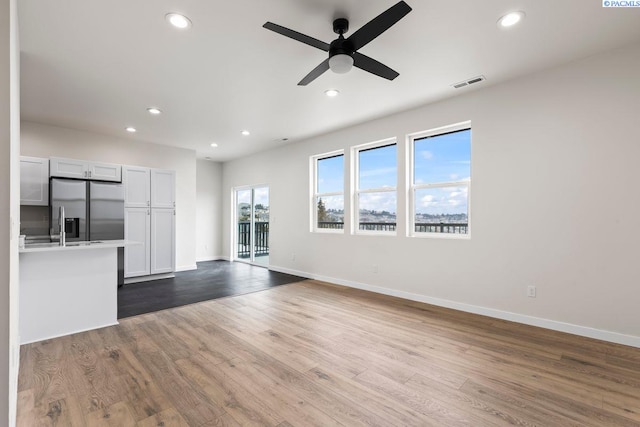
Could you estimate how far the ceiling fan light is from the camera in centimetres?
233

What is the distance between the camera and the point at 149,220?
5.76 metres

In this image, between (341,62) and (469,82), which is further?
(469,82)

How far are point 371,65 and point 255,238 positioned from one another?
5996mm

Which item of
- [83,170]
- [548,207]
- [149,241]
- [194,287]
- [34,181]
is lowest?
[194,287]

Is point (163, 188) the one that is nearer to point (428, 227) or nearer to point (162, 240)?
point (162, 240)

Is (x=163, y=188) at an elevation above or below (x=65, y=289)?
above

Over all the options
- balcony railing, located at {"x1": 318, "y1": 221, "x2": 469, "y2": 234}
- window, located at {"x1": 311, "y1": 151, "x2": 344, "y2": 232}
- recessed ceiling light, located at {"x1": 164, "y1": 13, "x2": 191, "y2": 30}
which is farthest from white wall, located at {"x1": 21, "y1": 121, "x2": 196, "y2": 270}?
recessed ceiling light, located at {"x1": 164, "y1": 13, "x2": 191, "y2": 30}

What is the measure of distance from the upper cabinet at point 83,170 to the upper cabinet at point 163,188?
590 millimetres

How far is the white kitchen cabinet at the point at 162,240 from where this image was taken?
5797 mm

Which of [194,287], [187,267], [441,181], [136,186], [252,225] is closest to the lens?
[441,181]

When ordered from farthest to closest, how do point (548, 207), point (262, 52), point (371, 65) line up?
point (548, 207), point (262, 52), point (371, 65)

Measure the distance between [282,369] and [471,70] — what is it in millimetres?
3477

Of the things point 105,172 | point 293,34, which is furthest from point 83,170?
point 293,34

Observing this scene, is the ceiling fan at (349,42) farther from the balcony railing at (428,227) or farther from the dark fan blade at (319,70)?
the balcony railing at (428,227)
